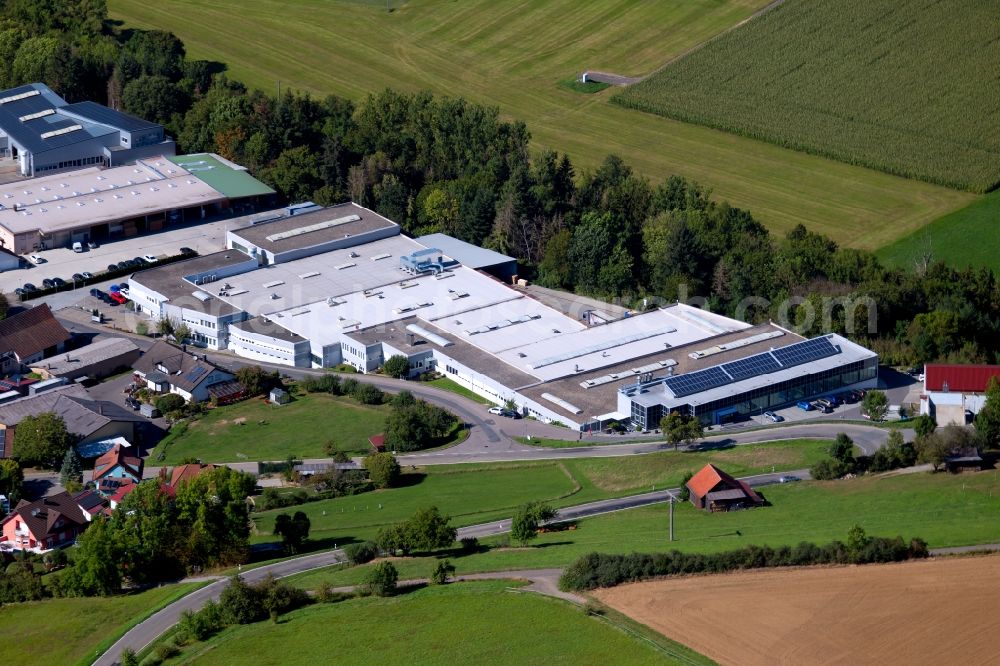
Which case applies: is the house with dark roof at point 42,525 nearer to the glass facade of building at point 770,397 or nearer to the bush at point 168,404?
the bush at point 168,404

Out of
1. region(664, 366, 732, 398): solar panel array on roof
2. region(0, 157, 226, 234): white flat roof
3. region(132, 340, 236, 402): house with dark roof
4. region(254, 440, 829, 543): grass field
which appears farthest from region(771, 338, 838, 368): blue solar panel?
region(0, 157, 226, 234): white flat roof

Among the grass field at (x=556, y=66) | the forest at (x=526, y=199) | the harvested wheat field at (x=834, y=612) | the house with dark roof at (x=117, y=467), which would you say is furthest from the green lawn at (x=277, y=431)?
the grass field at (x=556, y=66)

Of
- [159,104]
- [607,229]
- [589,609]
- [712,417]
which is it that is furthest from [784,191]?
[589,609]

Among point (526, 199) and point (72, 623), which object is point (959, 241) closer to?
point (526, 199)

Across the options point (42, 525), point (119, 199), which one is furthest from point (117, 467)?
point (119, 199)

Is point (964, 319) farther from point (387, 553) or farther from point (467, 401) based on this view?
point (387, 553)

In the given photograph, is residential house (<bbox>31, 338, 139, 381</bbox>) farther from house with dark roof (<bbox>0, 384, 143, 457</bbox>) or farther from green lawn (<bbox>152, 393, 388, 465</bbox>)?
green lawn (<bbox>152, 393, 388, 465</bbox>)
